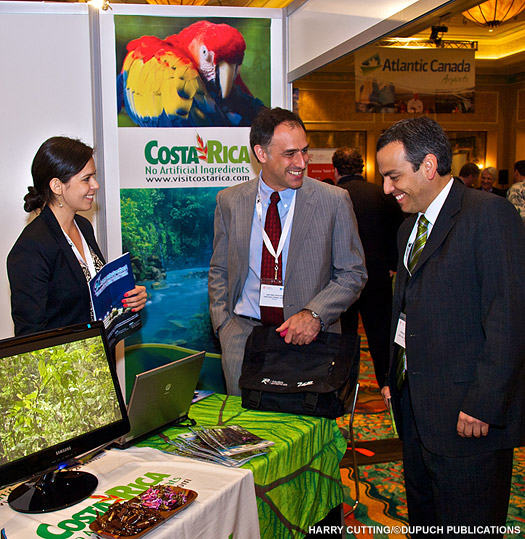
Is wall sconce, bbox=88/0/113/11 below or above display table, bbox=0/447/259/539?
above

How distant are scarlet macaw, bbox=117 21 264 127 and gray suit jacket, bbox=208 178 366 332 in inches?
33.8

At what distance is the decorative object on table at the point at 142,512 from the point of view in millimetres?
1270

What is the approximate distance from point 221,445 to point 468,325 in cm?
79

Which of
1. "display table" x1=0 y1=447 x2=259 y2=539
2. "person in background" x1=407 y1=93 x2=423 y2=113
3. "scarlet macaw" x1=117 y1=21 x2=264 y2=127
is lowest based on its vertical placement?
"display table" x1=0 y1=447 x2=259 y2=539

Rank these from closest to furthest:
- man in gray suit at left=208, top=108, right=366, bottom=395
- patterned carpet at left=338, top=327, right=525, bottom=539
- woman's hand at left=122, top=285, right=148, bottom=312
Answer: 1. woman's hand at left=122, top=285, right=148, bottom=312
2. man in gray suit at left=208, top=108, right=366, bottom=395
3. patterned carpet at left=338, top=327, right=525, bottom=539

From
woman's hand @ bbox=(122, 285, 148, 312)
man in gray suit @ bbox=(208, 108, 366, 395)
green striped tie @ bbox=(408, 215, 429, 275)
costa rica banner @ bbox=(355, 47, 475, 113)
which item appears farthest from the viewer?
costa rica banner @ bbox=(355, 47, 475, 113)

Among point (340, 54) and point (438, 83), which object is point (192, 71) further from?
point (438, 83)

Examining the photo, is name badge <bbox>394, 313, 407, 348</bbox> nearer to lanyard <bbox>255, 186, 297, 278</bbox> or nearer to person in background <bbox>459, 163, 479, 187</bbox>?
lanyard <bbox>255, 186, 297, 278</bbox>

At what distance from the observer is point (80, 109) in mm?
3211

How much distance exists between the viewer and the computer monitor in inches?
53.7

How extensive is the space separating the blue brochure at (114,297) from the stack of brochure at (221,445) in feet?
1.81

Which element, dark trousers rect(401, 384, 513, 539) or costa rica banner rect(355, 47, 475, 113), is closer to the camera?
dark trousers rect(401, 384, 513, 539)

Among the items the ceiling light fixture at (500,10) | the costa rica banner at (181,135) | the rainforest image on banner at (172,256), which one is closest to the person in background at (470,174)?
the ceiling light fixture at (500,10)

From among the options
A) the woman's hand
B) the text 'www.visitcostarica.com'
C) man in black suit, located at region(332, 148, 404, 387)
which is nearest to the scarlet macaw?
the woman's hand
